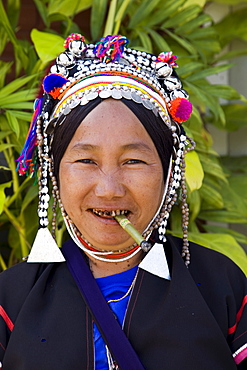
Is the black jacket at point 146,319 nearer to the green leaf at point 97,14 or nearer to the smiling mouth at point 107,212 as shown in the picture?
the smiling mouth at point 107,212

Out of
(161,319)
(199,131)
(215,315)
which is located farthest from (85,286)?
(199,131)

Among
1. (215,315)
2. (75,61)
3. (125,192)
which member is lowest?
(215,315)

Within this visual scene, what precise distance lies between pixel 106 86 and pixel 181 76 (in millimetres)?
1187

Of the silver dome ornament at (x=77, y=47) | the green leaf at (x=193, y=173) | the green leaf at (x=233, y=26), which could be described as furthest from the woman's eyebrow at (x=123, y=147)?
the green leaf at (x=233, y=26)

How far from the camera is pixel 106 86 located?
1.48 meters

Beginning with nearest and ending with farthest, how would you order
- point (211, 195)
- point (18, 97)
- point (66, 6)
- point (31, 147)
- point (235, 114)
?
point (31, 147) → point (18, 97) → point (211, 195) → point (66, 6) → point (235, 114)

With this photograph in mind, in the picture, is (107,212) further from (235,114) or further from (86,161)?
(235,114)

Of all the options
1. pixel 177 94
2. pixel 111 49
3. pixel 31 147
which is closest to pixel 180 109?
pixel 177 94

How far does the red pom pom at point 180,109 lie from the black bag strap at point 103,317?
1.64ft

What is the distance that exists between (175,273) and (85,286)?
0.25 metres

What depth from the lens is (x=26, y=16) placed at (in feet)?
10.9

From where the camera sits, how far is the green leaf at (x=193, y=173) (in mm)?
2105

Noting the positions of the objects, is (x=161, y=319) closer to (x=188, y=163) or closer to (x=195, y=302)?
(x=195, y=302)

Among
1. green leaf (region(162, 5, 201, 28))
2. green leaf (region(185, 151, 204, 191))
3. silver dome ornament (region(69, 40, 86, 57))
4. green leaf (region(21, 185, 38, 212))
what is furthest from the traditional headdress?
green leaf (region(162, 5, 201, 28))
